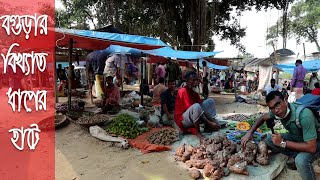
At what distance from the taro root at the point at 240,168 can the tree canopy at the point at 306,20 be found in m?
24.3

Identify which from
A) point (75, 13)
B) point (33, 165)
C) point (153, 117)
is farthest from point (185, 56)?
point (75, 13)

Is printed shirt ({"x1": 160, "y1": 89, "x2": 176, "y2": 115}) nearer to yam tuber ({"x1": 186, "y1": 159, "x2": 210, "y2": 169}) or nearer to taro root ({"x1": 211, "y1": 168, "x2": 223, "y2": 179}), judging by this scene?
yam tuber ({"x1": 186, "y1": 159, "x2": 210, "y2": 169})

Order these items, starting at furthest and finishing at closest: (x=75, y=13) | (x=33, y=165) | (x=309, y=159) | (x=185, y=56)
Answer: (x=75, y=13)
(x=185, y=56)
(x=33, y=165)
(x=309, y=159)

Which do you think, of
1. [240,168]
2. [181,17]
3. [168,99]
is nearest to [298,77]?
[168,99]

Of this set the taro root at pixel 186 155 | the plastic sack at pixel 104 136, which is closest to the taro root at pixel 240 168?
the taro root at pixel 186 155

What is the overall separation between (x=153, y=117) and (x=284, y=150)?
9.04 feet

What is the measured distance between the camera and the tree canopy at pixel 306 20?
27373 mm

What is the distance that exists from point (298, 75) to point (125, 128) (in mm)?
6468

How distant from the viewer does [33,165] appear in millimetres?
4012

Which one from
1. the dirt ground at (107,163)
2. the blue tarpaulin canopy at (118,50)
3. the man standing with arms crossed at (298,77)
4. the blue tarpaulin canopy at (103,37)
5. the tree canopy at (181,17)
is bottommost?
Result: the dirt ground at (107,163)

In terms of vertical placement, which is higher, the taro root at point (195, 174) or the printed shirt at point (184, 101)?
the printed shirt at point (184, 101)

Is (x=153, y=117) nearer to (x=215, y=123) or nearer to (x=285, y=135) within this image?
(x=215, y=123)

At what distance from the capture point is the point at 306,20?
29156mm

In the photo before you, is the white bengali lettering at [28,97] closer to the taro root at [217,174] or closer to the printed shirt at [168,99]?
the printed shirt at [168,99]
